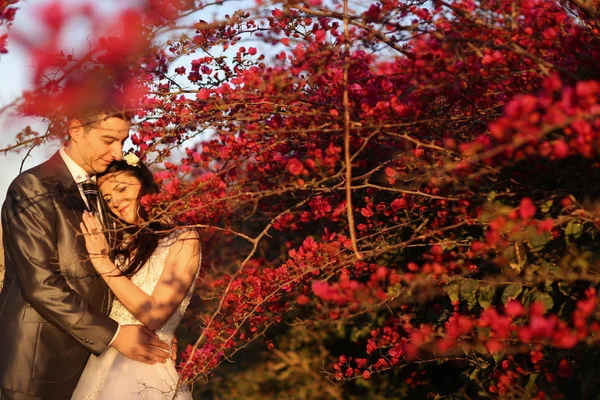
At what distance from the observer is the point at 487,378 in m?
3.55

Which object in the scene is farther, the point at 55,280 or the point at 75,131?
the point at 75,131

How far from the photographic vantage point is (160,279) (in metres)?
3.23

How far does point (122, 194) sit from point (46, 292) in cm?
54

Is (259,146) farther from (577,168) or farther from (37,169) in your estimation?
(577,168)

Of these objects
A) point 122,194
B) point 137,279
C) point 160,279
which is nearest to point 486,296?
point 160,279

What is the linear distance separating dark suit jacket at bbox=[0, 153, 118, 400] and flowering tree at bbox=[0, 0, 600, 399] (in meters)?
0.25

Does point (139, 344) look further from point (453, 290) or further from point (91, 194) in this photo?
point (453, 290)

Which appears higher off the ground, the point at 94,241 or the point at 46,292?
the point at 94,241

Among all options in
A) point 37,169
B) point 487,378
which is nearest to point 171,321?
point 37,169

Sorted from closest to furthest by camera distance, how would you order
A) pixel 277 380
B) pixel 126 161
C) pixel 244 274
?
pixel 126 161 → pixel 244 274 → pixel 277 380

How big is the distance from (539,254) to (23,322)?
209 centimetres

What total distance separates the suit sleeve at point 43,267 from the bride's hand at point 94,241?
0.14m

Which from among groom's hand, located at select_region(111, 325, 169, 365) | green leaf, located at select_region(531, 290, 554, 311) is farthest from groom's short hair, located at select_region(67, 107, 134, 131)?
green leaf, located at select_region(531, 290, 554, 311)

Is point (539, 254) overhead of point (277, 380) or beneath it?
overhead
